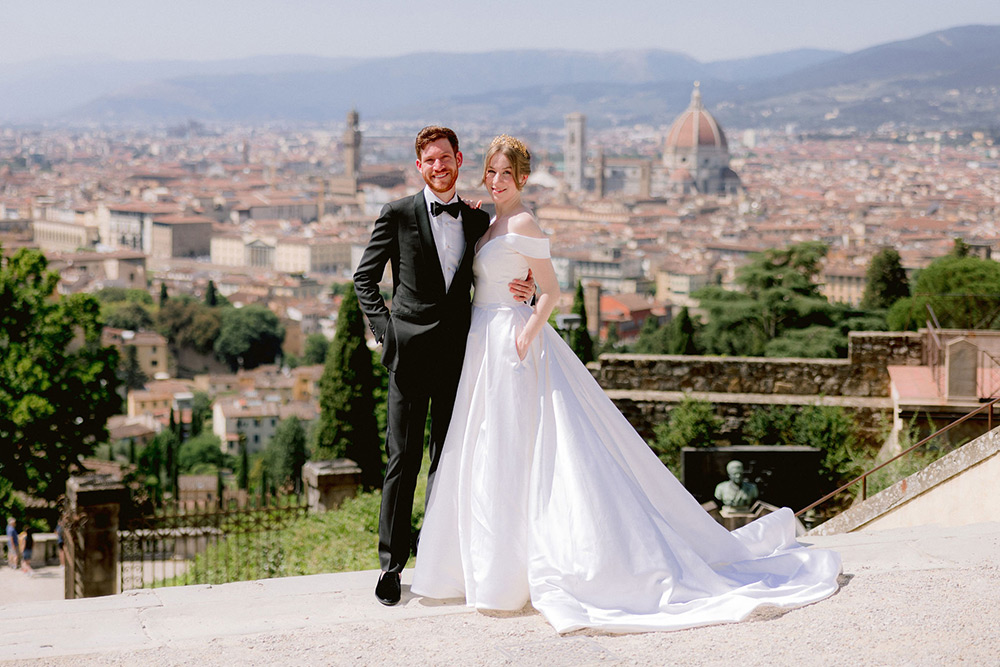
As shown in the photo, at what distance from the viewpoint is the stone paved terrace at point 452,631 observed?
190 cm

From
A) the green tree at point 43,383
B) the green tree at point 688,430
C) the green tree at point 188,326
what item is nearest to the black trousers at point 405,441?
the green tree at point 688,430

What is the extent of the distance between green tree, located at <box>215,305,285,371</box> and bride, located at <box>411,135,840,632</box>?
59.2 meters

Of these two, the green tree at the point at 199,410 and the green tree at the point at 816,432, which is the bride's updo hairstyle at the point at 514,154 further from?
the green tree at the point at 199,410

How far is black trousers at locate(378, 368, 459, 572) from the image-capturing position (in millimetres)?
2297

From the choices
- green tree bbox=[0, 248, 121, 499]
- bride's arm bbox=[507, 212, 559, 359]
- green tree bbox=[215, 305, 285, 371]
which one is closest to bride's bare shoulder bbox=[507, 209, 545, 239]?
bride's arm bbox=[507, 212, 559, 359]

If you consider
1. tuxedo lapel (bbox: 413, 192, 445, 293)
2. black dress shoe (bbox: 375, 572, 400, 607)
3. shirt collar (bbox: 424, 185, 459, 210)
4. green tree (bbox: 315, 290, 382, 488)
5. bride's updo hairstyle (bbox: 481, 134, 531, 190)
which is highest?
bride's updo hairstyle (bbox: 481, 134, 531, 190)

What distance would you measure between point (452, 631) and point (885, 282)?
2669 cm

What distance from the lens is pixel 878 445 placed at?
21.4ft

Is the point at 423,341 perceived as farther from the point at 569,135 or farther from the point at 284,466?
the point at 569,135

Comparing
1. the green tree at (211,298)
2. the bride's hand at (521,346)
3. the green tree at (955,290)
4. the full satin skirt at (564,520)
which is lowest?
the green tree at (211,298)

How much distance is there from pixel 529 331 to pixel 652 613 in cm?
56

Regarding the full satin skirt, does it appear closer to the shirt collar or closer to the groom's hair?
the shirt collar

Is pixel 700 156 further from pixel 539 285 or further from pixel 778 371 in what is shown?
pixel 539 285

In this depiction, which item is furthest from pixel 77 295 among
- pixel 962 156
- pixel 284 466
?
pixel 962 156
